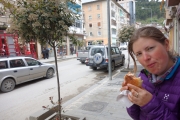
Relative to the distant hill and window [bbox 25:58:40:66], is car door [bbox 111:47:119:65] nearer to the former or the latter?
window [bbox 25:58:40:66]

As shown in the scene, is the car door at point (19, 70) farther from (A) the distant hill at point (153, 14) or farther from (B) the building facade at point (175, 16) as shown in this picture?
(A) the distant hill at point (153, 14)

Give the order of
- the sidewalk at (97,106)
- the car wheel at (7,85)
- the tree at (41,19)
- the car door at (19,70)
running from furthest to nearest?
1. the car door at (19,70)
2. the car wheel at (7,85)
3. the sidewalk at (97,106)
4. the tree at (41,19)

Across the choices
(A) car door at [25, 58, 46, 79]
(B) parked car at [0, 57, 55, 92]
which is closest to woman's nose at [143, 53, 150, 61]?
(B) parked car at [0, 57, 55, 92]

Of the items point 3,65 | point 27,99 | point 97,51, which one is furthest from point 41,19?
point 97,51

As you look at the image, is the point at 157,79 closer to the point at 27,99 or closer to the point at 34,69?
the point at 27,99

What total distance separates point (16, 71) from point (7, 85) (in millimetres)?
760

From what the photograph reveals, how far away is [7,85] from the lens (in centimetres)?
677

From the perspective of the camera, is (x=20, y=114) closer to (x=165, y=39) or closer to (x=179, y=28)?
(x=165, y=39)

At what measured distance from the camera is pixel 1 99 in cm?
583

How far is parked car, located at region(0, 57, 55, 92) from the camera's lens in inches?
263

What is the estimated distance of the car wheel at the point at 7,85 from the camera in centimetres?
663

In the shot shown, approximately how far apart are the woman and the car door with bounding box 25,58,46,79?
7687 millimetres

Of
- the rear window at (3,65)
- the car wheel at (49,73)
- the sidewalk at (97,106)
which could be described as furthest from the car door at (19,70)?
the sidewalk at (97,106)

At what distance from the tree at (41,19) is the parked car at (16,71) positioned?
15.1 feet
